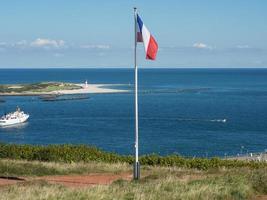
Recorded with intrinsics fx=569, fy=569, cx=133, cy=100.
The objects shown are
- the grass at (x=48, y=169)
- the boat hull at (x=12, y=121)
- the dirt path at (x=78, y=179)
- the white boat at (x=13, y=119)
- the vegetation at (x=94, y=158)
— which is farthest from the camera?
the boat hull at (x=12, y=121)

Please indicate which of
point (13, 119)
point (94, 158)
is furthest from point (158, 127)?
point (94, 158)

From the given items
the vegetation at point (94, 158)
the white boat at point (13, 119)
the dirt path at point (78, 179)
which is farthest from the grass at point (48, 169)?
the white boat at point (13, 119)

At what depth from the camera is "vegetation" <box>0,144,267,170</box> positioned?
30375mm

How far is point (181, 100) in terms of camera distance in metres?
151

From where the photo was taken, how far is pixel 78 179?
23484 mm

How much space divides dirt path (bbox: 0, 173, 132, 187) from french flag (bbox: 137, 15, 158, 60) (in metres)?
5.15

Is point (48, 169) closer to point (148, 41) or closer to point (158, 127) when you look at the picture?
point (148, 41)

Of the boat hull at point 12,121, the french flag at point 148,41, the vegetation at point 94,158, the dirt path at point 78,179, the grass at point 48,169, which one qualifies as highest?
the french flag at point 148,41

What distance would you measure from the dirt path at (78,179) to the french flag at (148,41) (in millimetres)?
5149

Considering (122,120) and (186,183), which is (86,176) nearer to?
(186,183)

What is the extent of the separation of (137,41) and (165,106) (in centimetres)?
11005

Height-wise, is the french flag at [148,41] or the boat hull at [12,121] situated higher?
the french flag at [148,41]

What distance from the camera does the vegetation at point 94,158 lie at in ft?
99.7

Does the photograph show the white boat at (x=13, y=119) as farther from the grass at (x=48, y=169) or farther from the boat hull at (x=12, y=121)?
the grass at (x=48, y=169)
